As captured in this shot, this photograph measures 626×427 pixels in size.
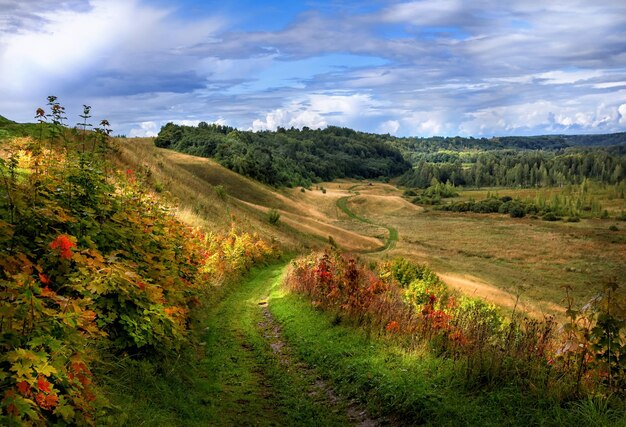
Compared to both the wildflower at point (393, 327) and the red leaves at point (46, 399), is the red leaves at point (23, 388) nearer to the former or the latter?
the red leaves at point (46, 399)

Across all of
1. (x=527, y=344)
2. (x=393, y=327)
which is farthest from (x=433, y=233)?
(x=527, y=344)

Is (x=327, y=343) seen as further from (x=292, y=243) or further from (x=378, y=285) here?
(x=292, y=243)

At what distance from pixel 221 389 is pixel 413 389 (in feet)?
11.5

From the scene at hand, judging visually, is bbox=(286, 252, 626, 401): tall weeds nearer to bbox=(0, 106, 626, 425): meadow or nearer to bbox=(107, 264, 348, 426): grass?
bbox=(0, 106, 626, 425): meadow

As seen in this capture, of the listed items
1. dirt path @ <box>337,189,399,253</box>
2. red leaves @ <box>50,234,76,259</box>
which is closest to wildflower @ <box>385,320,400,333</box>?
red leaves @ <box>50,234,76,259</box>

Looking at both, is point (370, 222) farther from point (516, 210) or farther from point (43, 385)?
point (43, 385)

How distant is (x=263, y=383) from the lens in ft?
30.1

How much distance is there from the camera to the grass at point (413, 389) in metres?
6.10

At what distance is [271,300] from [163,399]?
9.52 meters

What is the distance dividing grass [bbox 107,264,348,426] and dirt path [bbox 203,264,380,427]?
2 cm

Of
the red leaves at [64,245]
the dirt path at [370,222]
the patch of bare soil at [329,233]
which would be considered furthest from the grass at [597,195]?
the red leaves at [64,245]

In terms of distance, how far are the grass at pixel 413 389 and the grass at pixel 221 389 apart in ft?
2.04

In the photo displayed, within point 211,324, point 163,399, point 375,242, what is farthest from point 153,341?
point 375,242

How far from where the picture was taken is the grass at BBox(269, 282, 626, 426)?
610 cm
